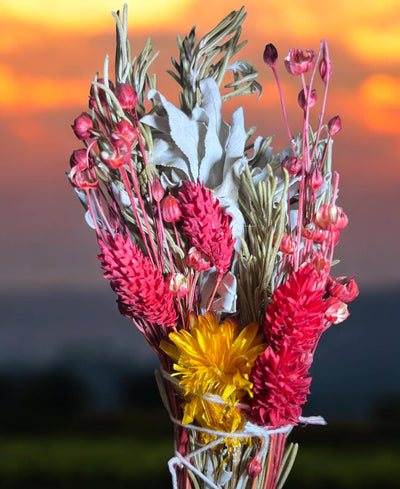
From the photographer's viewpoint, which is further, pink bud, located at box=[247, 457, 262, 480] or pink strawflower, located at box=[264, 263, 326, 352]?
pink bud, located at box=[247, 457, 262, 480]

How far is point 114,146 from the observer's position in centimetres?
93

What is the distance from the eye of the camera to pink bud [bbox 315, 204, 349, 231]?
3.08 ft

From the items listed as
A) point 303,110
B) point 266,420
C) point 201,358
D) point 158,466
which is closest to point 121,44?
point 303,110

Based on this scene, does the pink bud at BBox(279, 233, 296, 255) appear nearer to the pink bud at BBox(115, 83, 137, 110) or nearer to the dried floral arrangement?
the dried floral arrangement

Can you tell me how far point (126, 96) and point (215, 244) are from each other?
225 mm

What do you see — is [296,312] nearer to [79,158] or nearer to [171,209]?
[171,209]

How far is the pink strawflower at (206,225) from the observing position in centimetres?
93

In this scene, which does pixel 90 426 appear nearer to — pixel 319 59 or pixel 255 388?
pixel 255 388

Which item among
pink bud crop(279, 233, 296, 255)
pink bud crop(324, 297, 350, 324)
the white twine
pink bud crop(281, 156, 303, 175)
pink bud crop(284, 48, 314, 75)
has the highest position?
pink bud crop(284, 48, 314, 75)

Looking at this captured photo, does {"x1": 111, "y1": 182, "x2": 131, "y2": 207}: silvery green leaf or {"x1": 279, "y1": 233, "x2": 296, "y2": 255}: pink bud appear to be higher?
{"x1": 111, "y1": 182, "x2": 131, "y2": 207}: silvery green leaf

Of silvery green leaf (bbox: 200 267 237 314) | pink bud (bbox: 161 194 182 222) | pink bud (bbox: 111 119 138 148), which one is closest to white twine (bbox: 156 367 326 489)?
silvery green leaf (bbox: 200 267 237 314)

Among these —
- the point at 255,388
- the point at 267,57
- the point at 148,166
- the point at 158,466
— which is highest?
the point at 267,57

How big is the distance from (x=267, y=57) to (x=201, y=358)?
1.35 ft

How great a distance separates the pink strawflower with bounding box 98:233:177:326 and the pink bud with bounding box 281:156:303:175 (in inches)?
8.7
